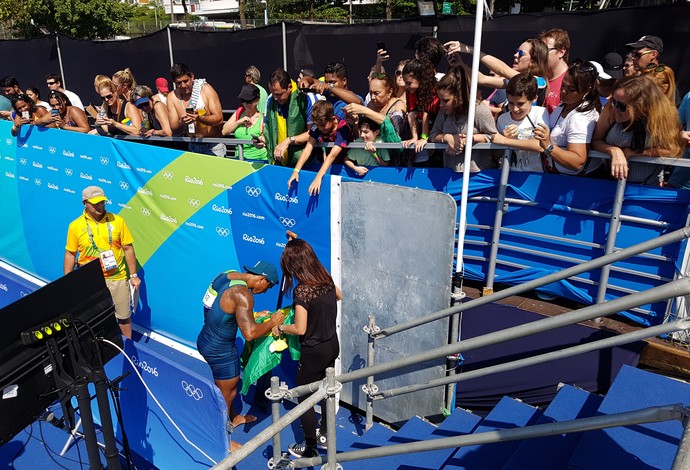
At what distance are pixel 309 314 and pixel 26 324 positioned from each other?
183 cm

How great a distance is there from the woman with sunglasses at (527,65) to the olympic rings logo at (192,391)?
330 centimetres

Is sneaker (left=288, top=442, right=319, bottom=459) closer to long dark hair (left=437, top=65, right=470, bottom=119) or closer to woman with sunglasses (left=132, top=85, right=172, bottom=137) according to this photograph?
long dark hair (left=437, top=65, right=470, bottom=119)

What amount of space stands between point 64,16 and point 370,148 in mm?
33429

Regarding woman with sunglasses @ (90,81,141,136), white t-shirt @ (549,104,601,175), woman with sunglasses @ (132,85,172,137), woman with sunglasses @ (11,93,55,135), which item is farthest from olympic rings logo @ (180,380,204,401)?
woman with sunglasses @ (11,93,55,135)

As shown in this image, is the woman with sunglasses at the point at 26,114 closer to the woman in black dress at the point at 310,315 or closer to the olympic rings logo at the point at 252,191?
the olympic rings logo at the point at 252,191

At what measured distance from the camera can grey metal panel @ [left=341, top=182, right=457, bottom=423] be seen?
12.9 feet

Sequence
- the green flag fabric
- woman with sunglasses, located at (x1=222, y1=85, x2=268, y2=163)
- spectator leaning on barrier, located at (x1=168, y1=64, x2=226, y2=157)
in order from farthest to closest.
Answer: spectator leaning on barrier, located at (x1=168, y1=64, x2=226, y2=157)
woman with sunglasses, located at (x1=222, y1=85, x2=268, y2=163)
the green flag fabric

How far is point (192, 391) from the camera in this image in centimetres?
368

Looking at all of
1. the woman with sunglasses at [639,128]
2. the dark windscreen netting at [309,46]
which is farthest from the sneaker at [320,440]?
the dark windscreen netting at [309,46]

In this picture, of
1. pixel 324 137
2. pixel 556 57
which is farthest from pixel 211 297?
pixel 556 57

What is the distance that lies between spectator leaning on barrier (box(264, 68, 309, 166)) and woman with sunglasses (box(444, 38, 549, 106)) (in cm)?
142

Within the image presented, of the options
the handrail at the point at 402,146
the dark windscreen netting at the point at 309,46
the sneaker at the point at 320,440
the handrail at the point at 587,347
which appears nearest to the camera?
the handrail at the point at 587,347

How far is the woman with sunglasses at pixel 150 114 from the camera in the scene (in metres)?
6.28

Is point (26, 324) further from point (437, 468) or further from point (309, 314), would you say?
point (437, 468)
